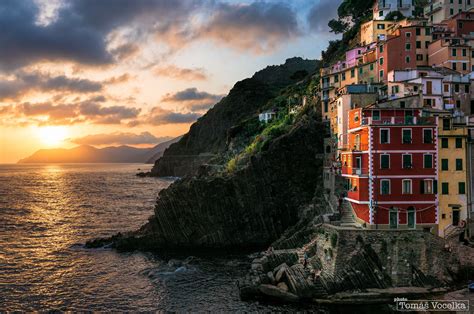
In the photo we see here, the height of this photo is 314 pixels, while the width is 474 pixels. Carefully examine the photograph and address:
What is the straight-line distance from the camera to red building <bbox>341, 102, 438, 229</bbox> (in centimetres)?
4669

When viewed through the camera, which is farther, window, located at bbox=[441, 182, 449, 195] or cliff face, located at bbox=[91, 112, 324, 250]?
cliff face, located at bbox=[91, 112, 324, 250]

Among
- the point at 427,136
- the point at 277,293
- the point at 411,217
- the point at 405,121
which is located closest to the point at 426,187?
the point at 411,217

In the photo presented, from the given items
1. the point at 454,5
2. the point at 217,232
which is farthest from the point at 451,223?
the point at 454,5

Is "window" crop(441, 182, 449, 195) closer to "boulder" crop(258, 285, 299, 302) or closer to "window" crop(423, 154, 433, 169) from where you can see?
"window" crop(423, 154, 433, 169)

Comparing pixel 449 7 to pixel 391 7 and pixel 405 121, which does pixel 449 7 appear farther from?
pixel 405 121

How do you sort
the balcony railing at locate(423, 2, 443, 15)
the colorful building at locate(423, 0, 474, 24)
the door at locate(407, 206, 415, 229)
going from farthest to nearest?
the balcony railing at locate(423, 2, 443, 15) → the colorful building at locate(423, 0, 474, 24) → the door at locate(407, 206, 415, 229)

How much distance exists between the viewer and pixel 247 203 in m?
70.8

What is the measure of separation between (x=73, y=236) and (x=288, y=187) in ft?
132

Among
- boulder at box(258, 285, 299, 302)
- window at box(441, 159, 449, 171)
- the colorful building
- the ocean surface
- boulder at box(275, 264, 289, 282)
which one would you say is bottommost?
the ocean surface

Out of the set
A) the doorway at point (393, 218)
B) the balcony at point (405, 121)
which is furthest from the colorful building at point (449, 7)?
the doorway at point (393, 218)

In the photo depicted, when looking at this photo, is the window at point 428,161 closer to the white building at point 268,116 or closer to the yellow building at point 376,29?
the yellow building at point 376,29

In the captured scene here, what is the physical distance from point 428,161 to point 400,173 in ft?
11.0

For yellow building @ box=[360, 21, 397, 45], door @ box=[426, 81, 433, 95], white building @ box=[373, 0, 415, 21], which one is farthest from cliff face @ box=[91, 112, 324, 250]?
white building @ box=[373, 0, 415, 21]

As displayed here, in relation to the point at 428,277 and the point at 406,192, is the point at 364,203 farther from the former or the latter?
the point at 428,277
